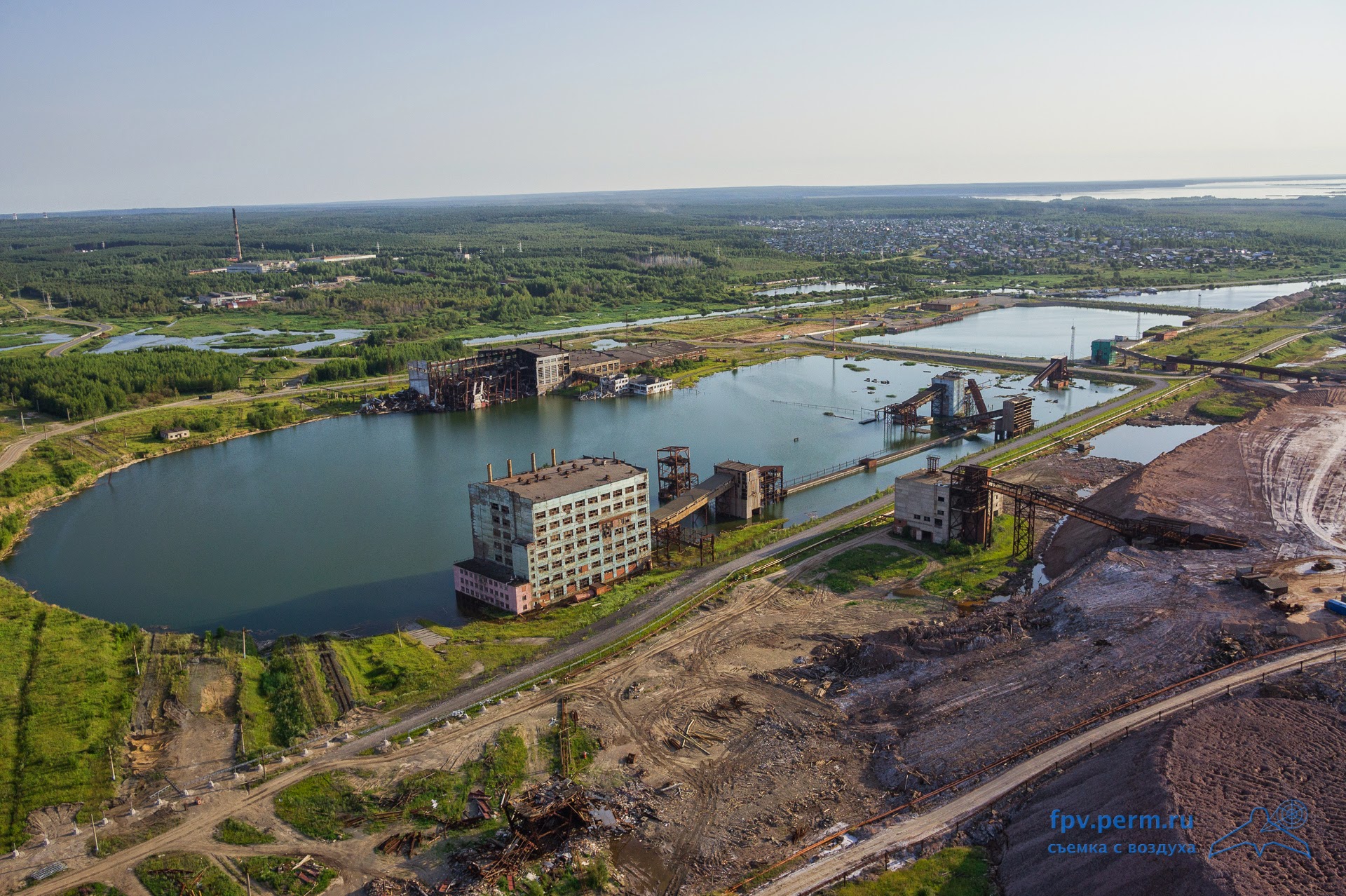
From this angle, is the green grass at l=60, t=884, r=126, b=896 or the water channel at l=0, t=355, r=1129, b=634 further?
the water channel at l=0, t=355, r=1129, b=634

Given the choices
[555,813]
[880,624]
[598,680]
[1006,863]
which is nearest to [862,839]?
[1006,863]

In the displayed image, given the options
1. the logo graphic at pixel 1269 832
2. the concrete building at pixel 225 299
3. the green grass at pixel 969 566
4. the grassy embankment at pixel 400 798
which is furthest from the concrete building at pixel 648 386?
the concrete building at pixel 225 299

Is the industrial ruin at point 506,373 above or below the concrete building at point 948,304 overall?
below

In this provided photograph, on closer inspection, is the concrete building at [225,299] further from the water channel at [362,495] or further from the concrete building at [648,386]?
the concrete building at [648,386]

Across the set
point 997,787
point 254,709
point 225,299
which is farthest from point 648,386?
point 225,299

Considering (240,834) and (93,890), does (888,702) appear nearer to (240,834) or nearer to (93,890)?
(240,834)

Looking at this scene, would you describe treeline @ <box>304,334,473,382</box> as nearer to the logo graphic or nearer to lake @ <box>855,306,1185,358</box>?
lake @ <box>855,306,1185,358</box>

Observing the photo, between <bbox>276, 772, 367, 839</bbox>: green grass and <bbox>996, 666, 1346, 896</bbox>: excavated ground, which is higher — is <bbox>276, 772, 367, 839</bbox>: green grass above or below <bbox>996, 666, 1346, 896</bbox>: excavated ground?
below

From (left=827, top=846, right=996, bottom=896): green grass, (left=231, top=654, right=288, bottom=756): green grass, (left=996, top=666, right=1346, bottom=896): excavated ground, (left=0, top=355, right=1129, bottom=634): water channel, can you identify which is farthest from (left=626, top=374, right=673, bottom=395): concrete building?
(left=827, top=846, right=996, bottom=896): green grass
